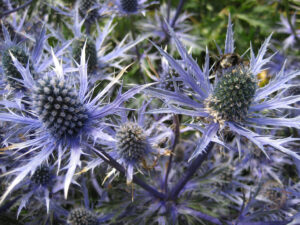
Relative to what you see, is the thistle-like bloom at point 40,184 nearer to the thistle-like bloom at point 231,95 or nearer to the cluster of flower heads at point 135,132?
the cluster of flower heads at point 135,132

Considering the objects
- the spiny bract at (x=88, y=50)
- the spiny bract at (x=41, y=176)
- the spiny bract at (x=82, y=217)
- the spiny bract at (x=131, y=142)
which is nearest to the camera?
the spiny bract at (x=131, y=142)

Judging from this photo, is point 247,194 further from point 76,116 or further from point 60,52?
point 60,52

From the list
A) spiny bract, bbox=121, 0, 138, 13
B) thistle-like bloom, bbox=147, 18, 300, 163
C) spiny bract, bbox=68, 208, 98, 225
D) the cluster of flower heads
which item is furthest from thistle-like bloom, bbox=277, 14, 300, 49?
spiny bract, bbox=68, 208, 98, 225

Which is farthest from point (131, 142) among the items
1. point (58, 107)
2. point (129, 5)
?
point (129, 5)

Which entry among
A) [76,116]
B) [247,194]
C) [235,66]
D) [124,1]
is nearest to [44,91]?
[76,116]

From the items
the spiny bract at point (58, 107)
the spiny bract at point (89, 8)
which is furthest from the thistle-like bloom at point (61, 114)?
the spiny bract at point (89, 8)

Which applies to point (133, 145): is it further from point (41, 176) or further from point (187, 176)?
point (41, 176)

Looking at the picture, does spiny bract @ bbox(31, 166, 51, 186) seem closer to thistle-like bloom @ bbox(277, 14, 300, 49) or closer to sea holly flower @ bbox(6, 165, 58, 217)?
sea holly flower @ bbox(6, 165, 58, 217)
